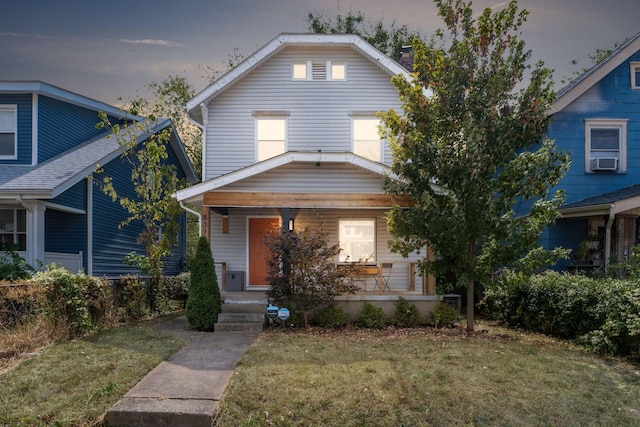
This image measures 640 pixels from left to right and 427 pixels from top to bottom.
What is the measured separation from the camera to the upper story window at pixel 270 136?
15.3 metres

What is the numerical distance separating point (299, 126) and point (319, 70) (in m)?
1.81

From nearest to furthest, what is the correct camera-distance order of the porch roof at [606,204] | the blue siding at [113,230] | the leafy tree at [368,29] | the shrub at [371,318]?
the shrub at [371,318] < the porch roof at [606,204] < the blue siding at [113,230] < the leafy tree at [368,29]

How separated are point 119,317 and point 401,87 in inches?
307

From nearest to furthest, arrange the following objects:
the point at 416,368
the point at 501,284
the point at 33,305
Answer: the point at 416,368 < the point at 33,305 < the point at 501,284

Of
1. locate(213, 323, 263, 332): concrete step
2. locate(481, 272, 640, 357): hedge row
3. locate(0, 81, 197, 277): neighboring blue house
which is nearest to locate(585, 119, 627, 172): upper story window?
locate(481, 272, 640, 357): hedge row

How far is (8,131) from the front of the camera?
623 inches

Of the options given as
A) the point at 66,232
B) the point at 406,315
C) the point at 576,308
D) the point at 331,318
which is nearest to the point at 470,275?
the point at 406,315

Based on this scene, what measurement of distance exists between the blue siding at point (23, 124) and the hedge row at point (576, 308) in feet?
44.9

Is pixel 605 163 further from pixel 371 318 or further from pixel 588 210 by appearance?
pixel 371 318

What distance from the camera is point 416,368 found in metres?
7.90

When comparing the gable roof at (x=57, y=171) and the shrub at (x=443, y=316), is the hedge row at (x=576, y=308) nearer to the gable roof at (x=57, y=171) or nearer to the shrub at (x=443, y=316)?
the shrub at (x=443, y=316)

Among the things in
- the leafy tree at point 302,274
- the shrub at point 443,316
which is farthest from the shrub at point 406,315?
the leafy tree at point 302,274

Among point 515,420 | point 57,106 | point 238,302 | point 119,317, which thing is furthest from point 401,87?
point 57,106

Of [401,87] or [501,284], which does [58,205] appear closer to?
[401,87]
